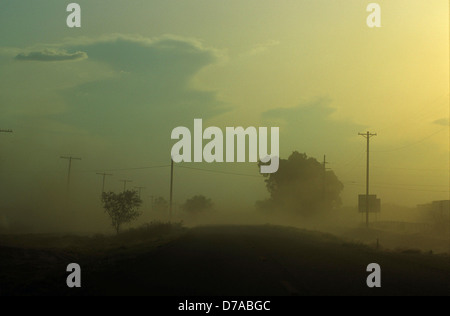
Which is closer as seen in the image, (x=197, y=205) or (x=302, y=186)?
(x=302, y=186)

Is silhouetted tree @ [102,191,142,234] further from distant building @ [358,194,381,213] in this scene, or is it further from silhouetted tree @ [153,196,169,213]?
silhouetted tree @ [153,196,169,213]

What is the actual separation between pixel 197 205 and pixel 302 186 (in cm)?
7701

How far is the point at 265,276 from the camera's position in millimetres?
16016

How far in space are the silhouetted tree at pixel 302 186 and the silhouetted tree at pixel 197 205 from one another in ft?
211

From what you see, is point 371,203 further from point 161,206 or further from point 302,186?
point 161,206

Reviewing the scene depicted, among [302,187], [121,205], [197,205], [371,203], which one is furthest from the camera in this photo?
[197,205]

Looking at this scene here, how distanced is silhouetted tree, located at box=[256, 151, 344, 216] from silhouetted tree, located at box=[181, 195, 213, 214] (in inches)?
2532

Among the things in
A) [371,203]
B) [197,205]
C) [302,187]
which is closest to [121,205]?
[371,203]

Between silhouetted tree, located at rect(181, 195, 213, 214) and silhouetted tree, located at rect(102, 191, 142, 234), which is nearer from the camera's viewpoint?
silhouetted tree, located at rect(102, 191, 142, 234)

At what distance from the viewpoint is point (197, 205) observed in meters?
187

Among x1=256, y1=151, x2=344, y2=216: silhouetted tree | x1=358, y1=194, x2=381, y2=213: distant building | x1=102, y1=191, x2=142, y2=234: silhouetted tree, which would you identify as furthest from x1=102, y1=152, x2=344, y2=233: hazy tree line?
x1=102, y1=191, x2=142, y2=234: silhouetted tree

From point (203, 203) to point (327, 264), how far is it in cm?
16846

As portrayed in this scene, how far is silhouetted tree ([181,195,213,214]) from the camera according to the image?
614 ft
